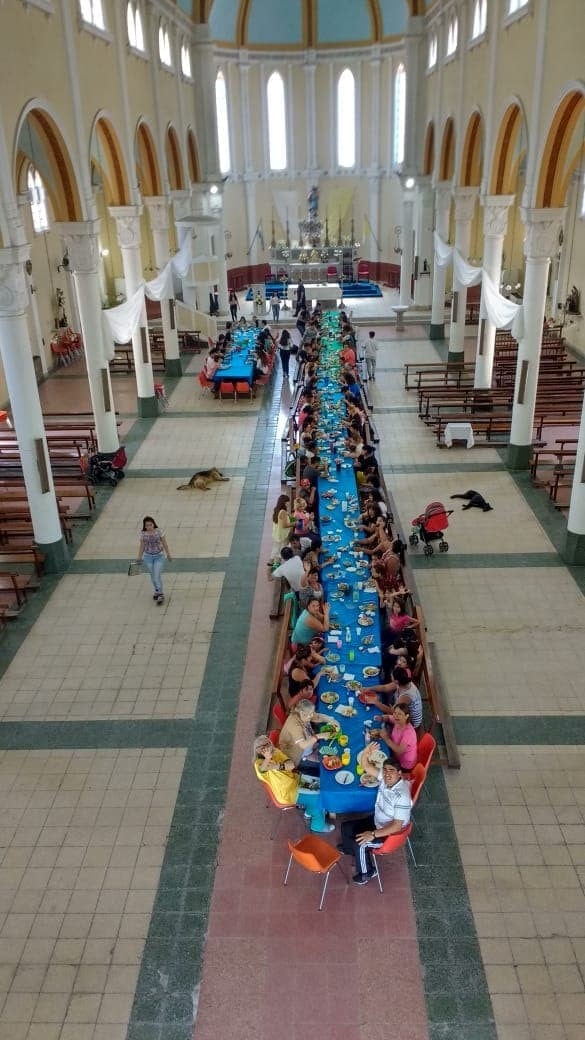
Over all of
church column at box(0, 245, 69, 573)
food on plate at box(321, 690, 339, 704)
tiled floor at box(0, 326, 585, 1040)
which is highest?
church column at box(0, 245, 69, 573)

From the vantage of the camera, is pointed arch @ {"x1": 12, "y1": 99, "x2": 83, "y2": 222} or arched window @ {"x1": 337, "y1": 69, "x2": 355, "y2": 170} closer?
pointed arch @ {"x1": 12, "y1": 99, "x2": 83, "y2": 222}

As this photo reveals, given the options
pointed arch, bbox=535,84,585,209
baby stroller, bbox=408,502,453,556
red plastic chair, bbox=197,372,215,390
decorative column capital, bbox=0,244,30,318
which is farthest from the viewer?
red plastic chair, bbox=197,372,215,390

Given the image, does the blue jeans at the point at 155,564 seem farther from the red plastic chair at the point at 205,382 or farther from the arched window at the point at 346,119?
the arched window at the point at 346,119

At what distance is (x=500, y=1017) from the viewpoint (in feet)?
21.4

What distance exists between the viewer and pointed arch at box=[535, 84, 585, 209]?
14.1 metres

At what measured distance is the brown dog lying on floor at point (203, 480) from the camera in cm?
1712

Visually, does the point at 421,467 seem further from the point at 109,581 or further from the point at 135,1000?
the point at 135,1000

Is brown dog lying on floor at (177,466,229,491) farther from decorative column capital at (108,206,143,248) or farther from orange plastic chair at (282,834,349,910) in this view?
orange plastic chair at (282,834,349,910)

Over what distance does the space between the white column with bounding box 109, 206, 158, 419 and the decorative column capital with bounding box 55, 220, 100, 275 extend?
3.16m

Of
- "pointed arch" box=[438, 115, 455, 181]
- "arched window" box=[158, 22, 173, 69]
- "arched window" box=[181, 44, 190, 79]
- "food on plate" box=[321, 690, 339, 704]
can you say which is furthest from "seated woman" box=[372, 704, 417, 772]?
"arched window" box=[181, 44, 190, 79]

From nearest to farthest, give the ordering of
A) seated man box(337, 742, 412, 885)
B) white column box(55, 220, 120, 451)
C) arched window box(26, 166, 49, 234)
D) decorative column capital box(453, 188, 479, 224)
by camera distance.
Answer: seated man box(337, 742, 412, 885), white column box(55, 220, 120, 451), decorative column capital box(453, 188, 479, 224), arched window box(26, 166, 49, 234)

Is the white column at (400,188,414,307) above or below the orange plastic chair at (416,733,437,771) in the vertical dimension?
above

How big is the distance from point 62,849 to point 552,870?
5.03 metres

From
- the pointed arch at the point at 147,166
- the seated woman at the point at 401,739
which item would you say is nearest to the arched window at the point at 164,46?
the pointed arch at the point at 147,166
